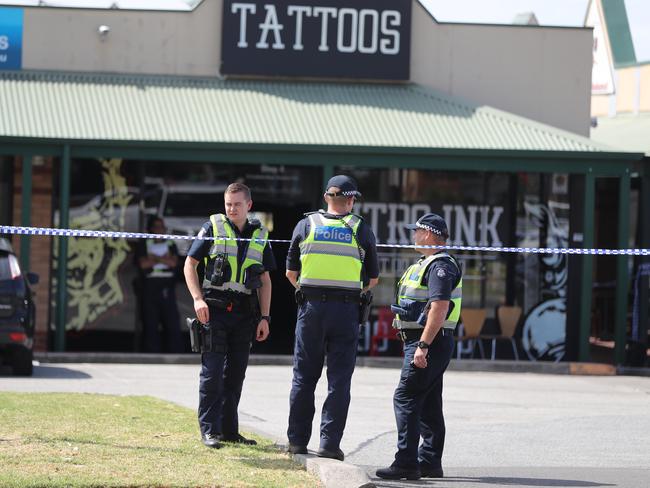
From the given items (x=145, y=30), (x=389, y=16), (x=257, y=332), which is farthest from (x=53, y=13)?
(x=257, y=332)

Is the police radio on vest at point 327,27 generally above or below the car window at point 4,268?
above

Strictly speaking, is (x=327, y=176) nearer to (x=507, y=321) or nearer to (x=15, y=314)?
(x=507, y=321)

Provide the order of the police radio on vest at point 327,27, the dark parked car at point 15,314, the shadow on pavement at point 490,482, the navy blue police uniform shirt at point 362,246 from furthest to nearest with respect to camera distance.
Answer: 1. the police radio on vest at point 327,27
2. the dark parked car at point 15,314
3. the navy blue police uniform shirt at point 362,246
4. the shadow on pavement at point 490,482

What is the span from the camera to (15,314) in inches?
547

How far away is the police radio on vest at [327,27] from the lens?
18.0 meters

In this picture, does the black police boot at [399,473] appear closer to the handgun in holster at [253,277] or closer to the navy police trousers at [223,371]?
the navy police trousers at [223,371]

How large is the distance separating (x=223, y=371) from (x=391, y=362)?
780 centimetres

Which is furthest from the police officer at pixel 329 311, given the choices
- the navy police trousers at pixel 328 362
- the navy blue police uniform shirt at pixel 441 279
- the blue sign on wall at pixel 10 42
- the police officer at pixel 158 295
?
the blue sign on wall at pixel 10 42

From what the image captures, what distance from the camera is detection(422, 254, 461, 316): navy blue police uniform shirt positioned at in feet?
27.8

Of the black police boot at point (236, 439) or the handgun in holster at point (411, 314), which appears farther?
the black police boot at point (236, 439)

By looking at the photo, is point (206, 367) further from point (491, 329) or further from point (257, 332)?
point (491, 329)

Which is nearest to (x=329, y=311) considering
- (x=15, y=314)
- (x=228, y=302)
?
(x=228, y=302)

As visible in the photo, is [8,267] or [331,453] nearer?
[331,453]

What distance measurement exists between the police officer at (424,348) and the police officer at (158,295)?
29.8ft
